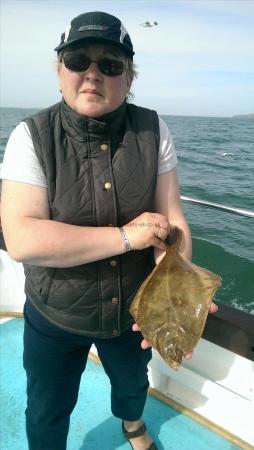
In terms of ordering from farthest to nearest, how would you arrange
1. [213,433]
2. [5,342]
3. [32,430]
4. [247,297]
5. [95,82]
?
[247,297], [5,342], [213,433], [32,430], [95,82]

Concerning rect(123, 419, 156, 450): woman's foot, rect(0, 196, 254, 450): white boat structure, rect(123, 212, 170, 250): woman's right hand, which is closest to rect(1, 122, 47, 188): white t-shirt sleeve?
rect(123, 212, 170, 250): woman's right hand

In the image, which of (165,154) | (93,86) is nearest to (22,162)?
(93,86)

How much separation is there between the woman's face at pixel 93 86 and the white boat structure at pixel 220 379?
4.31ft

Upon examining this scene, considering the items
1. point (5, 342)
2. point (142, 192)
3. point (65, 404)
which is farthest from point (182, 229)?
point (5, 342)

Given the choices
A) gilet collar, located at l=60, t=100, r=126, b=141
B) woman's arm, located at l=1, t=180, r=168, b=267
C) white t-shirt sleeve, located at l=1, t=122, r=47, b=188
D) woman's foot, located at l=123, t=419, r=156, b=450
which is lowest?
woman's foot, located at l=123, t=419, r=156, b=450

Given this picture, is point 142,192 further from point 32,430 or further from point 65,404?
point 32,430

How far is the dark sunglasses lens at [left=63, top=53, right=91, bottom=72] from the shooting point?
1.59 meters

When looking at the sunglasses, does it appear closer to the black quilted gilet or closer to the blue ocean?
the black quilted gilet

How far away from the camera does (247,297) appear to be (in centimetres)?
733

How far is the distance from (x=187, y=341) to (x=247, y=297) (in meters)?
6.07

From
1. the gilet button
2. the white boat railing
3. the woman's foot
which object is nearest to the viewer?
the gilet button

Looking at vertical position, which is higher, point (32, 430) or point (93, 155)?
point (93, 155)

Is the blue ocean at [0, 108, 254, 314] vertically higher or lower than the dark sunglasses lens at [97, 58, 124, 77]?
lower

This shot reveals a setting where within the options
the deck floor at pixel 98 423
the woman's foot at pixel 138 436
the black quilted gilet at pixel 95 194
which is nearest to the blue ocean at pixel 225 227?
the deck floor at pixel 98 423
